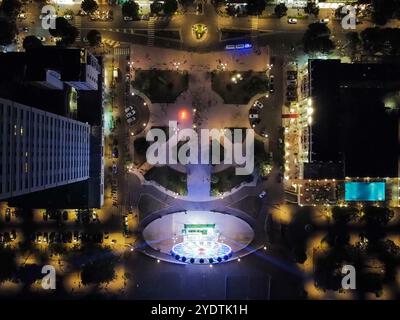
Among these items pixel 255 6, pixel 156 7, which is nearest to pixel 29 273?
pixel 156 7

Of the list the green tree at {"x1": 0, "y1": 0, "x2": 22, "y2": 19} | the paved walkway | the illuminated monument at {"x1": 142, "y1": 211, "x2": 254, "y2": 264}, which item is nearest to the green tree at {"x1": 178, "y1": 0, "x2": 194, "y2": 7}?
the green tree at {"x1": 0, "y1": 0, "x2": 22, "y2": 19}

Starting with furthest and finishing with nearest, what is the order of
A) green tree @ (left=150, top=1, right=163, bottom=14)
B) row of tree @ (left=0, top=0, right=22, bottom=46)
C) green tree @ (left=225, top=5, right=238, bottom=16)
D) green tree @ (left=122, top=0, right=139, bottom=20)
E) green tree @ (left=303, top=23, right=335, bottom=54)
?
green tree @ (left=225, top=5, right=238, bottom=16), green tree @ (left=150, top=1, right=163, bottom=14), green tree @ (left=122, top=0, right=139, bottom=20), green tree @ (left=303, top=23, right=335, bottom=54), row of tree @ (left=0, top=0, right=22, bottom=46)

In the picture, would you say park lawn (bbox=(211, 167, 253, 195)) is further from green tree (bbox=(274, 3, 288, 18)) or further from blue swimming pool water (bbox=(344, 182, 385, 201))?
green tree (bbox=(274, 3, 288, 18))

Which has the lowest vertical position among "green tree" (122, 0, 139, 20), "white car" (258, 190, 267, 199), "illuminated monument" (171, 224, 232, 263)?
"illuminated monument" (171, 224, 232, 263)

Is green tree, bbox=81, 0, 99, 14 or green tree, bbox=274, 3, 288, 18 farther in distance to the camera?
green tree, bbox=274, 3, 288, 18
